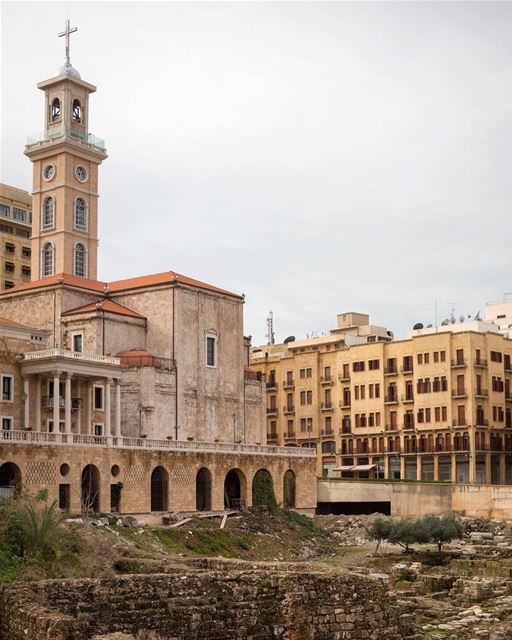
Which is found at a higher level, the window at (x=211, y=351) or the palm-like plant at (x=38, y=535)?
the window at (x=211, y=351)

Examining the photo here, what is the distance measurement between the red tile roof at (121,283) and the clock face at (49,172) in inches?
549

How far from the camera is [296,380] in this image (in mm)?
99312

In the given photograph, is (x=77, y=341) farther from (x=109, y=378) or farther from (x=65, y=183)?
(x=65, y=183)

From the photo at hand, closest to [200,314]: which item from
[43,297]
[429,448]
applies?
[43,297]

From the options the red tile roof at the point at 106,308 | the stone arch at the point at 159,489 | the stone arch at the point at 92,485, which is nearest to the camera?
the stone arch at the point at 92,485

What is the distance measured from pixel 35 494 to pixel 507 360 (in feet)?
178

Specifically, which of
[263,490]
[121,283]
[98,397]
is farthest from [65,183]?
[263,490]

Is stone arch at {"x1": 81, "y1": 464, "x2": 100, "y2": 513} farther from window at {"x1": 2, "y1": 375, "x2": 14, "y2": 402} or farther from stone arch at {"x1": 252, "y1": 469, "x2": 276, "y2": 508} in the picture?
stone arch at {"x1": 252, "y1": 469, "x2": 276, "y2": 508}

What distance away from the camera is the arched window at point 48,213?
277 feet

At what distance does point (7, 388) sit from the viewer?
57.9 metres

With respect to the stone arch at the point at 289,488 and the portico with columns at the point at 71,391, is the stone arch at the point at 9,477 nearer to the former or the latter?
the portico with columns at the point at 71,391

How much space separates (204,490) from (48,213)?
105ft

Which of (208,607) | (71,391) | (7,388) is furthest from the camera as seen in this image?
(71,391)

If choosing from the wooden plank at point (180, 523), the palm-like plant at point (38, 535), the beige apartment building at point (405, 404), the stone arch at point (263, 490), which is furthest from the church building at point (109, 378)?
the beige apartment building at point (405, 404)
